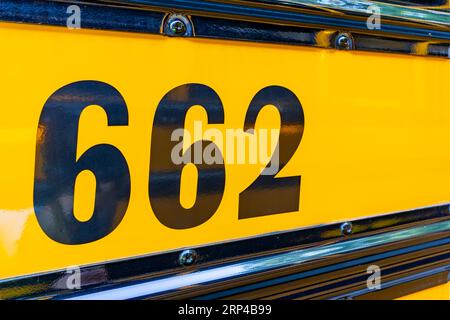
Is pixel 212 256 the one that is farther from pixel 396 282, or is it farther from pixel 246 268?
pixel 396 282

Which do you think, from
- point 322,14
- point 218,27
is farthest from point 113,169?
point 322,14

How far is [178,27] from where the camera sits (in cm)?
108

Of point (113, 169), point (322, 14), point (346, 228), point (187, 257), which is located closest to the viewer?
point (113, 169)

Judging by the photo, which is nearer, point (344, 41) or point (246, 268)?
point (246, 268)

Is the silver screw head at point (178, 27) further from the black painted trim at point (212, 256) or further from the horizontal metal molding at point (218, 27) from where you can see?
the black painted trim at point (212, 256)

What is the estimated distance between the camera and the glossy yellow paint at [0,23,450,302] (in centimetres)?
94

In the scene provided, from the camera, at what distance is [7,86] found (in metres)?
0.92

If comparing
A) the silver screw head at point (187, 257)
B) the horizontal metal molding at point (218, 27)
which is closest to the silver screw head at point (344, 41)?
the horizontal metal molding at point (218, 27)

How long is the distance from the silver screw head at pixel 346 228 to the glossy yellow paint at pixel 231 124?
2 centimetres

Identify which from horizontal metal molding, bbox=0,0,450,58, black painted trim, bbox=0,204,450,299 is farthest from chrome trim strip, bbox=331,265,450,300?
horizontal metal molding, bbox=0,0,450,58

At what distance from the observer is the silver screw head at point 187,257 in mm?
1132

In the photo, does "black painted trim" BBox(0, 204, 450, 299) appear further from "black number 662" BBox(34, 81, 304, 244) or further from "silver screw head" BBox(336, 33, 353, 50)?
"silver screw head" BBox(336, 33, 353, 50)

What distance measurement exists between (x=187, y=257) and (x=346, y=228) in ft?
1.55
